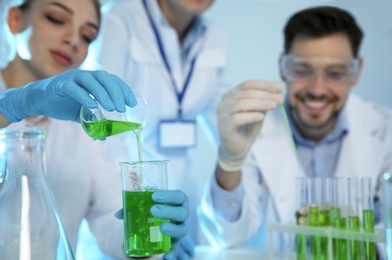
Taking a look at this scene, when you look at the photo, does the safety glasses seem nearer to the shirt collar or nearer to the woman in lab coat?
the shirt collar

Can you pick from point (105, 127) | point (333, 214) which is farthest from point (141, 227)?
point (333, 214)

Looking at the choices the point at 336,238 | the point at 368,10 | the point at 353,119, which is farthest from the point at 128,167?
the point at 368,10

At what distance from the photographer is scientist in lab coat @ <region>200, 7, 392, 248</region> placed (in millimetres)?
2305

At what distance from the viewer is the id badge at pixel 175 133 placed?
2.63 m

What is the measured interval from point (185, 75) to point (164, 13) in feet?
1.10

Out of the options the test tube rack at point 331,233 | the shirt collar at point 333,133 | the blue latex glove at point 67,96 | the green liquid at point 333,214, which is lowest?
the test tube rack at point 331,233

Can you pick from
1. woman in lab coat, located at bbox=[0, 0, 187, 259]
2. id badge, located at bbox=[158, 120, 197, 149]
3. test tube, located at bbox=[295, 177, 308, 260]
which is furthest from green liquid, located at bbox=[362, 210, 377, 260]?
id badge, located at bbox=[158, 120, 197, 149]

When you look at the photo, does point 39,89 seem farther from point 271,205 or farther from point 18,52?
point 271,205

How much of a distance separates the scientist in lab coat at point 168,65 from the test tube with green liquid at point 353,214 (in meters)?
1.19

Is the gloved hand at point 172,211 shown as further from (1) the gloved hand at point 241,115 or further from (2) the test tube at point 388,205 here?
(1) the gloved hand at point 241,115

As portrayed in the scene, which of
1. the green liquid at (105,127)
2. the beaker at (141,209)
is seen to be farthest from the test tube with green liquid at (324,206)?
the green liquid at (105,127)

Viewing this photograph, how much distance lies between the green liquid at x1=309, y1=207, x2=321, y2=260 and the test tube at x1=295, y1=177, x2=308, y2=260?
0.14 ft

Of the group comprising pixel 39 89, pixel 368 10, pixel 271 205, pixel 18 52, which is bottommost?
pixel 271 205

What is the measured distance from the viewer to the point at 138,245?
109cm
